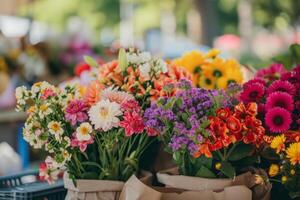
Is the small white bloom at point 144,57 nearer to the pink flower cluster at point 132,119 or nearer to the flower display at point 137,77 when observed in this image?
the flower display at point 137,77

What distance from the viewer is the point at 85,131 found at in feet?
5.06

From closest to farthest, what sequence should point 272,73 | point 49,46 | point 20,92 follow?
point 20,92 → point 272,73 → point 49,46

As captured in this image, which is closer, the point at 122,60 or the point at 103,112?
the point at 103,112

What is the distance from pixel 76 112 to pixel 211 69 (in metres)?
0.73

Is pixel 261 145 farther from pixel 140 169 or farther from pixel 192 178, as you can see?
pixel 140 169

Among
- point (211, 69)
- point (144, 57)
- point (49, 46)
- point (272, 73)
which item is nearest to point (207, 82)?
point (211, 69)

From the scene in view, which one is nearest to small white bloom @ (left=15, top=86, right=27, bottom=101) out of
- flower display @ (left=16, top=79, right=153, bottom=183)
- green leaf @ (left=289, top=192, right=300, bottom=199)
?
flower display @ (left=16, top=79, right=153, bottom=183)

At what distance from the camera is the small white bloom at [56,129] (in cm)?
156

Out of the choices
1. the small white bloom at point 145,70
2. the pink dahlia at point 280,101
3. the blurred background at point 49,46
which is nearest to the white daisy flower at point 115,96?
the small white bloom at point 145,70

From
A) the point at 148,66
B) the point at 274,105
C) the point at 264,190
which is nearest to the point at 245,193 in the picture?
the point at 264,190

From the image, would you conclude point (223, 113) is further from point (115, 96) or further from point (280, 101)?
point (115, 96)

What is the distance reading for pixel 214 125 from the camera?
1467 mm

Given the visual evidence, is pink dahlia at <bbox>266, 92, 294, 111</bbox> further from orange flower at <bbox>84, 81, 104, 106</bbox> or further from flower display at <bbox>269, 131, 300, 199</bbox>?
orange flower at <bbox>84, 81, 104, 106</bbox>

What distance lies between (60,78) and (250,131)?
393 cm
